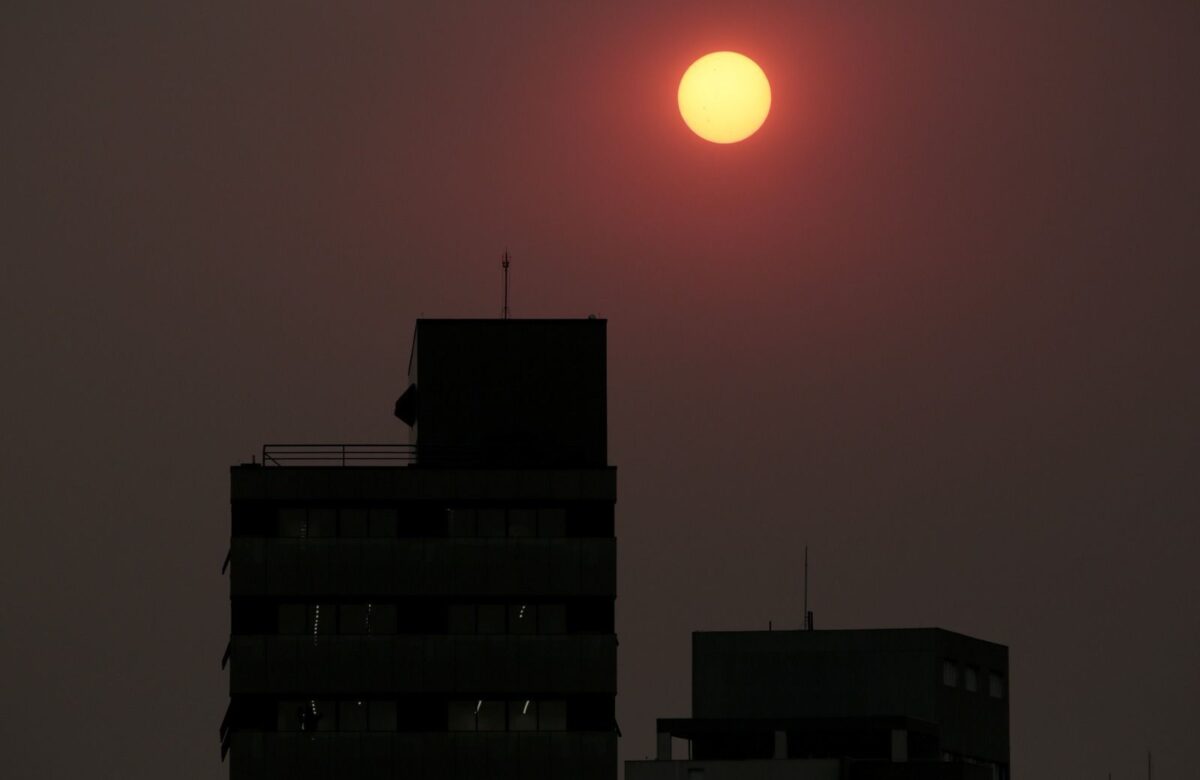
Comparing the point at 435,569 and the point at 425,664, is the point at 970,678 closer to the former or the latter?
the point at 435,569

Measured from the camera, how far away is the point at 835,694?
473ft

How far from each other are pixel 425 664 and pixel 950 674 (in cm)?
3794

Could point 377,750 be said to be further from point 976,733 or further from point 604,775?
point 976,733

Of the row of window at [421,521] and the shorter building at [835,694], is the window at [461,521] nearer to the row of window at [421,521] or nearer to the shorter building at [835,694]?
the row of window at [421,521]

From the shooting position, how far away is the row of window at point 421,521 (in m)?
123

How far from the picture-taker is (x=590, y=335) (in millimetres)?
129375

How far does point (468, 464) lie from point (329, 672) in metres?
12.7

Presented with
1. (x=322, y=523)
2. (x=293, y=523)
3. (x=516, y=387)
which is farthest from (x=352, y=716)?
(x=516, y=387)

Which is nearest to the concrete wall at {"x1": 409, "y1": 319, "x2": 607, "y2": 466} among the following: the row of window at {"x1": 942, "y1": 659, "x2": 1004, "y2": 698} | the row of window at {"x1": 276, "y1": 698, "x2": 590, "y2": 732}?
the row of window at {"x1": 276, "y1": 698, "x2": 590, "y2": 732}

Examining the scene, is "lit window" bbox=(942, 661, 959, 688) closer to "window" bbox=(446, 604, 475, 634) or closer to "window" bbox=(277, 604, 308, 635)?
"window" bbox=(446, 604, 475, 634)

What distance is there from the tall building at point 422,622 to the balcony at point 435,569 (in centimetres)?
7

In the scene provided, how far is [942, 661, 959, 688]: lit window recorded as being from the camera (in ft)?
476

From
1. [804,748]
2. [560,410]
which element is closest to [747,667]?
[804,748]

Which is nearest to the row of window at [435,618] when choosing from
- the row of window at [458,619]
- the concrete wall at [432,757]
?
the row of window at [458,619]
